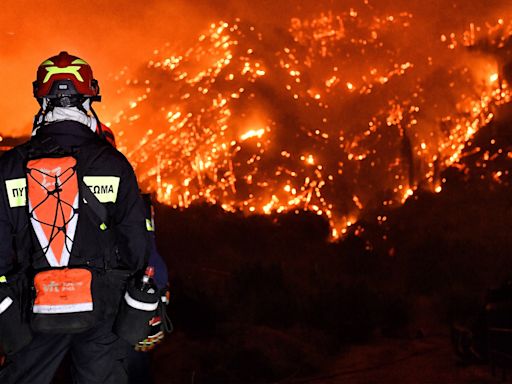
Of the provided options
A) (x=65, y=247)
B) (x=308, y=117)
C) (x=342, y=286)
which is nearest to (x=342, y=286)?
(x=342, y=286)

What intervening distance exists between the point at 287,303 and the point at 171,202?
2352 centimetres

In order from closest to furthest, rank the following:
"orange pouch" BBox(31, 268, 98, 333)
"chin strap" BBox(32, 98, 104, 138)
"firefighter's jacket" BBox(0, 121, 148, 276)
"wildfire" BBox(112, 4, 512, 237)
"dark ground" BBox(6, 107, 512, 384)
→ "orange pouch" BBox(31, 268, 98, 333)
"firefighter's jacket" BBox(0, 121, 148, 276)
"chin strap" BBox(32, 98, 104, 138)
"dark ground" BBox(6, 107, 512, 384)
"wildfire" BBox(112, 4, 512, 237)

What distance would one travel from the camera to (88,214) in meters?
3.82

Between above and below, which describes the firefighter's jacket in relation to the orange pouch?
above

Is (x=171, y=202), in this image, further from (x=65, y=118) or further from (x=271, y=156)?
(x=65, y=118)

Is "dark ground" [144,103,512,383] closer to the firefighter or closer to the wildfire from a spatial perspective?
the wildfire

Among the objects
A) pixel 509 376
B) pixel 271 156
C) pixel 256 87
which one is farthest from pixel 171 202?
pixel 509 376

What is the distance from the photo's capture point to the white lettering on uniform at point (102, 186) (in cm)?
382

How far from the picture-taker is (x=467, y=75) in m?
42.2

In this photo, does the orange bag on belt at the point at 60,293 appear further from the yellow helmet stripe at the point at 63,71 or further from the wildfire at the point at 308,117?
the wildfire at the point at 308,117

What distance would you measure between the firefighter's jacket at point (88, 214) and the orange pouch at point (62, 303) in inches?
3.6

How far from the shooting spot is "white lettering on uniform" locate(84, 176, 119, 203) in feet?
12.5

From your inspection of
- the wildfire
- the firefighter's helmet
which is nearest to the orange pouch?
the firefighter's helmet

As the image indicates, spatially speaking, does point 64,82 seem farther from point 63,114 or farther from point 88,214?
point 88,214
